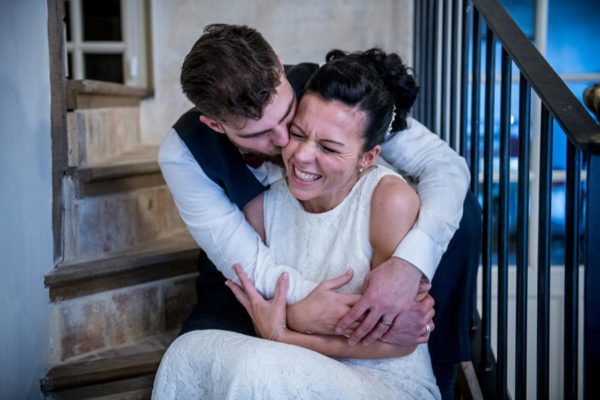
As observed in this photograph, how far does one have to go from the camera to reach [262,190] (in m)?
1.76

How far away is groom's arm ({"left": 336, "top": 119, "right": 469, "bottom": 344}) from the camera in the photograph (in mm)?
1458

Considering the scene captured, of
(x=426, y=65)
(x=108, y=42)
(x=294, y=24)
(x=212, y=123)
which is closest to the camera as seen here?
(x=212, y=123)

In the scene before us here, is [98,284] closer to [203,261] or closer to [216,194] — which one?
[203,261]

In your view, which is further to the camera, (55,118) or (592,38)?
(592,38)

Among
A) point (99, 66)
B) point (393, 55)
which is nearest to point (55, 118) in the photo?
point (393, 55)

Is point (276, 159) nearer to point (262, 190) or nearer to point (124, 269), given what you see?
point (262, 190)

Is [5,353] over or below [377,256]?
below

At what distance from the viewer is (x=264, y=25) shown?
2.86 meters

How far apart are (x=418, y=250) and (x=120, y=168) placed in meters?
1.03

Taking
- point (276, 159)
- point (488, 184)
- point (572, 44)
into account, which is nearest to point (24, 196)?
point (276, 159)

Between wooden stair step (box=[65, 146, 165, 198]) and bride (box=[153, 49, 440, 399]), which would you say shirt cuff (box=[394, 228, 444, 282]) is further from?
wooden stair step (box=[65, 146, 165, 198])

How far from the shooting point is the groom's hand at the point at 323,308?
1.49 metres

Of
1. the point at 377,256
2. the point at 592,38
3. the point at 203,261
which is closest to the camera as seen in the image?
the point at 377,256

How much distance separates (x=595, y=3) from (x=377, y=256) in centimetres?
259
